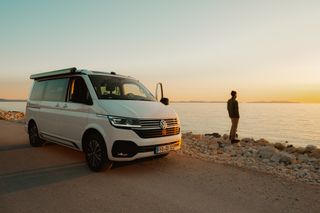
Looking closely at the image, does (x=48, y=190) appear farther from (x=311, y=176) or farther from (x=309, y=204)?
(x=311, y=176)

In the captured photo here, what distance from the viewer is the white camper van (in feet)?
19.1

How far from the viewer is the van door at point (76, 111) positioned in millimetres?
6581

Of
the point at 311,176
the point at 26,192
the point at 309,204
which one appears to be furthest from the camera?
the point at 311,176

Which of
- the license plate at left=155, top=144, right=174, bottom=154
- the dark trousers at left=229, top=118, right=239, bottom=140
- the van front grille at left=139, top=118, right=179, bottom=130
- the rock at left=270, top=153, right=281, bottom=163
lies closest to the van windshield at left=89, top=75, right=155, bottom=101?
the van front grille at left=139, top=118, right=179, bottom=130

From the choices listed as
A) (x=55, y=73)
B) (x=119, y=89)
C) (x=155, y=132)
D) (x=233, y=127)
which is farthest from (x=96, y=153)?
(x=233, y=127)

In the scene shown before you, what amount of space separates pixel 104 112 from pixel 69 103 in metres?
1.61

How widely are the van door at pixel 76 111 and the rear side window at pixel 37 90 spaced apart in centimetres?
194

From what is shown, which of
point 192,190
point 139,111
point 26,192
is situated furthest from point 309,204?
point 26,192

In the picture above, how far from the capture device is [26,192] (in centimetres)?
491

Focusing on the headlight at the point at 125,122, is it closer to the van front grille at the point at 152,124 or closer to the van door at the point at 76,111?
the van front grille at the point at 152,124

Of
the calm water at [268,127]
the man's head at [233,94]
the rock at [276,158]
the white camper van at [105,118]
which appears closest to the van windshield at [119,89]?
the white camper van at [105,118]

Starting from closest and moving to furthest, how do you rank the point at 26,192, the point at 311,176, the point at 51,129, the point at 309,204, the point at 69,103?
the point at 309,204 < the point at 26,192 < the point at 311,176 < the point at 69,103 < the point at 51,129

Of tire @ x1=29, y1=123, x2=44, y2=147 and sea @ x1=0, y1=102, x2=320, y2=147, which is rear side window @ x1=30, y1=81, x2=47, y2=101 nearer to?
tire @ x1=29, y1=123, x2=44, y2=147

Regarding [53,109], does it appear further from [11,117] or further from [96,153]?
[11,117]
